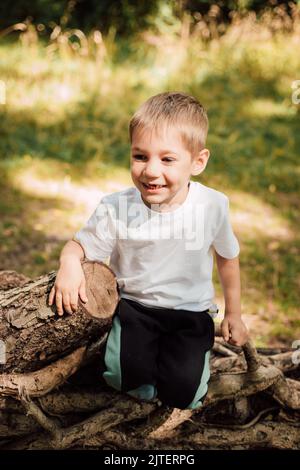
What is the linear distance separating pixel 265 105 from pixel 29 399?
5.42 metres

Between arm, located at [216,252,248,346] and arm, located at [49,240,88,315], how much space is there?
0.57 metres

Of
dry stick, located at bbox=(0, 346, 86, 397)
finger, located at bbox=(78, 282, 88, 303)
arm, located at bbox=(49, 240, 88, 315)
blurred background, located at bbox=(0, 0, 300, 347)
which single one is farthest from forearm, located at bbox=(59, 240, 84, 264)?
blurred background, located at bbox=(0, 0, 300, 347)

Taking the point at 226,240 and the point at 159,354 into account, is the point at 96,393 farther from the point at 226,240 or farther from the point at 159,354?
the point at 226,240

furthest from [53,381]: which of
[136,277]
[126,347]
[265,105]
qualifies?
[265,105]

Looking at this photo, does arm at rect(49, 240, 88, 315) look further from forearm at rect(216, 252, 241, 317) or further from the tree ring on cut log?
forearm at rect(216, 252, 241, 317)

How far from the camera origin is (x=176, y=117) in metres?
2.07

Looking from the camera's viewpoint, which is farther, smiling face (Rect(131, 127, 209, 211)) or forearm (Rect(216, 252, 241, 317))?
forearm (Rect(216, 252, 241, 317))

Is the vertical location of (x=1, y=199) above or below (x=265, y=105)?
below

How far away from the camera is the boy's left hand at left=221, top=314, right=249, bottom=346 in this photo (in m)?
2.29

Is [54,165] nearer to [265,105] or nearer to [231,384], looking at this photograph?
[265,105]

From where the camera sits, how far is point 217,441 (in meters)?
2.43

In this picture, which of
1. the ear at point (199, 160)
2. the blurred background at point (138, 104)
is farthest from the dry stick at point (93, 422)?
the blurred background at point (138, 104)

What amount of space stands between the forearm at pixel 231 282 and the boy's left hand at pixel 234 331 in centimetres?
3

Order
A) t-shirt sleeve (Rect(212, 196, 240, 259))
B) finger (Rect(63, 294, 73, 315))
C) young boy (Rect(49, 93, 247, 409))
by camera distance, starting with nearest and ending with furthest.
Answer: finger (Rect(63, 294, 73, 315))
young boy (Rect(49, 93, 247, 409))
t-shirt sleeve (Rect(212, 196, 240, 259))
